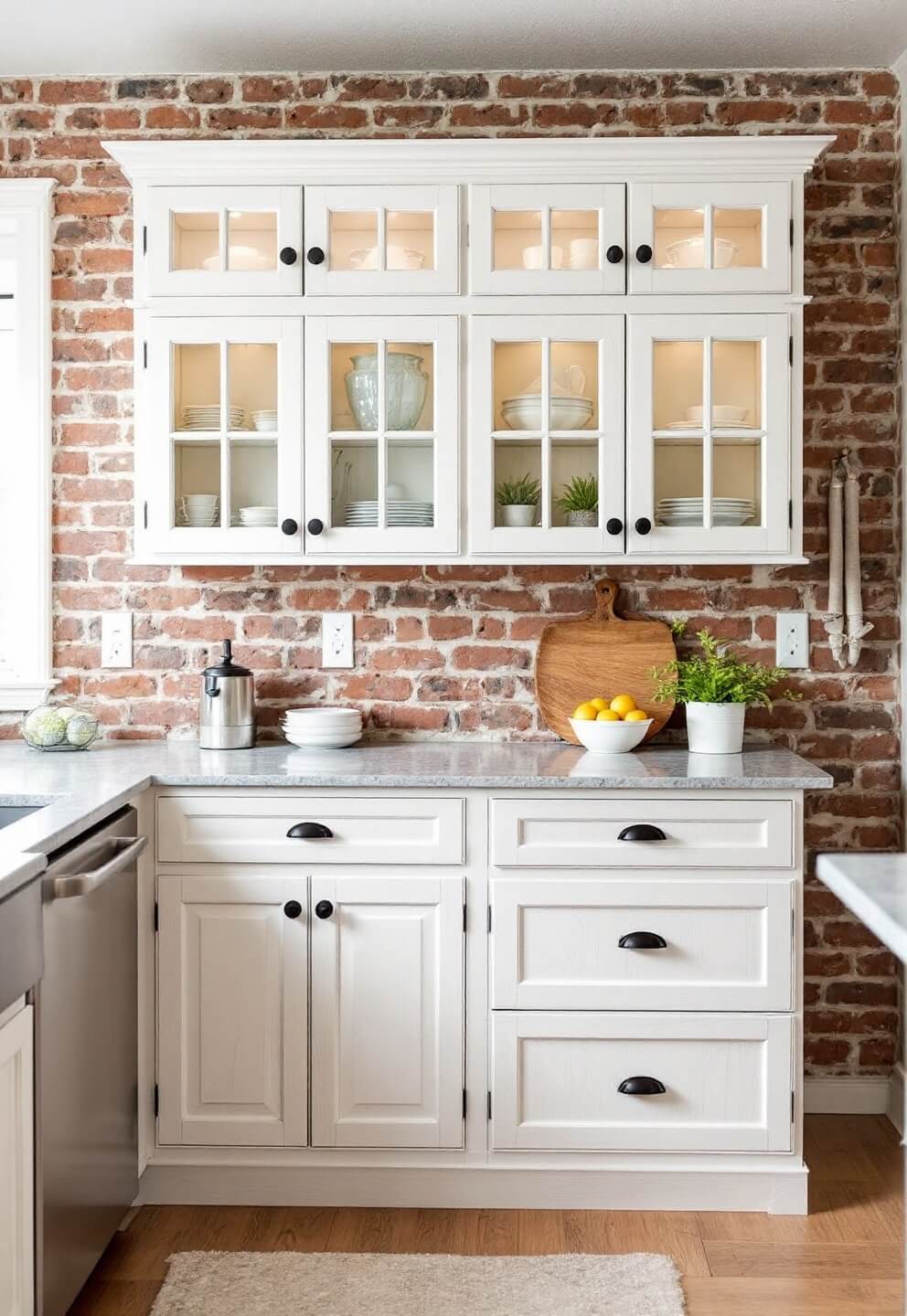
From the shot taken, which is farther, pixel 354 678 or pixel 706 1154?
pixel 354 678

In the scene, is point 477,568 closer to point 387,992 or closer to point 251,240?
point 251,240

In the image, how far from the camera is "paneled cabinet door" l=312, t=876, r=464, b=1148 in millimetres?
2510

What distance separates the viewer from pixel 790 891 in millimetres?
2492

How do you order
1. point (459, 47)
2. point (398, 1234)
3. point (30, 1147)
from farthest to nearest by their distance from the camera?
point (459, 47)
point (398, 1234)
point (30, 1147)

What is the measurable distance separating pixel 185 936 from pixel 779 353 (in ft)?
6.41

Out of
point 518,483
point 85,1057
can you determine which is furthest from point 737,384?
point 85,1057

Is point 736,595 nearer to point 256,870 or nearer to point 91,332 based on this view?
point 256,870

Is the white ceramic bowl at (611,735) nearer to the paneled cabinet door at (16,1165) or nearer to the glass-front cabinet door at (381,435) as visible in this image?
the glass-front cabinet door at (381,435)

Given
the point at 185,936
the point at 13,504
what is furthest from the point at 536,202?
the point at 185,936

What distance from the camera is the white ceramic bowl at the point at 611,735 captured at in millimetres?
2754

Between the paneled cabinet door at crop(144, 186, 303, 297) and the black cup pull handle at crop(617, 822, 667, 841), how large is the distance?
1.51 m

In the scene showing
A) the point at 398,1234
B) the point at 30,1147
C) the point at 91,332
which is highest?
the point at 91,332

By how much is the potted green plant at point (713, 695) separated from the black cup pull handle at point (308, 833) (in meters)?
0.93

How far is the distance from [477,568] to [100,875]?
55.5 inches
